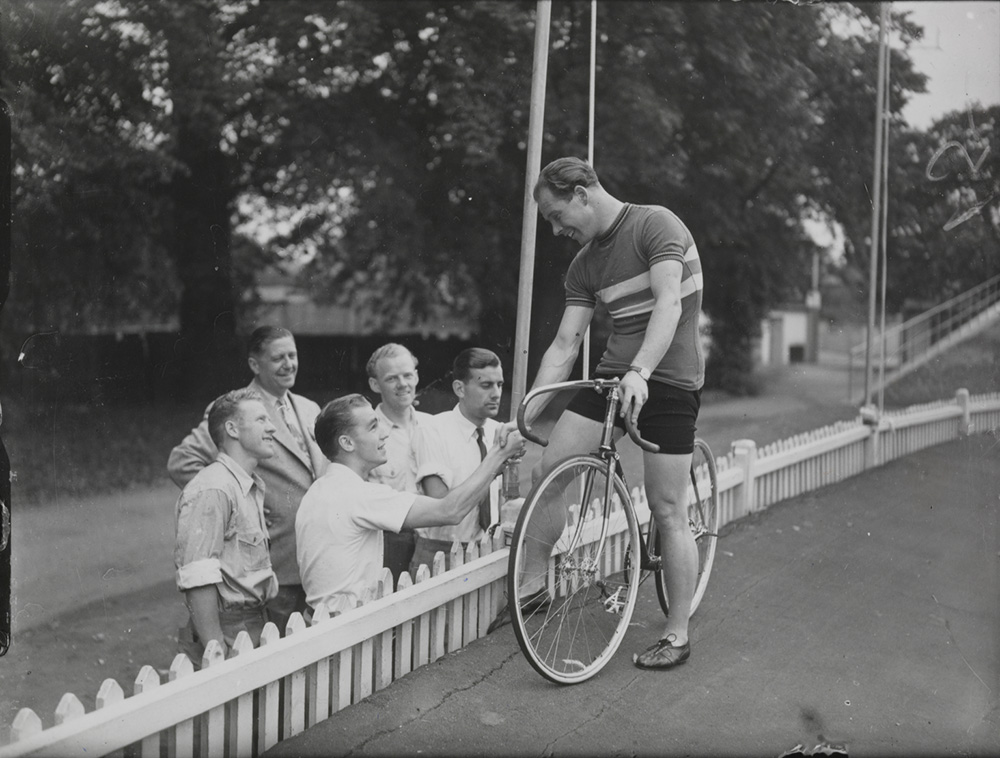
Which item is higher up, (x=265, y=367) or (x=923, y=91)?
(x=923, y=91)

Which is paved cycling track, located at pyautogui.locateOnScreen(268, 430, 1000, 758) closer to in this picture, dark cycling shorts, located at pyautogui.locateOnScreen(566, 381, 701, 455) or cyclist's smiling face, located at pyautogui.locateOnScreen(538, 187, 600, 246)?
dark cycling shorts, located at pyautogui.locateOnScreen(566, 381, 701, 455)

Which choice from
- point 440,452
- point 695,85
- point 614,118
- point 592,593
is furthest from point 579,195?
point 695,85

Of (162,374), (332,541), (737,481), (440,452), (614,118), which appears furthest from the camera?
(162,374)

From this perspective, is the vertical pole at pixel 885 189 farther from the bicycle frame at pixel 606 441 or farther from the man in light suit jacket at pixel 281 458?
the man in light suit jacket at pixel 281 458

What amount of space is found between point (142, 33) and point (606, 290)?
3389 millimetres

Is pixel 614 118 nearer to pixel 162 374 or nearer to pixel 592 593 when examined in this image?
pixel 592 593

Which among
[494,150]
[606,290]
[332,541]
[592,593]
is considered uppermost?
[494,150]

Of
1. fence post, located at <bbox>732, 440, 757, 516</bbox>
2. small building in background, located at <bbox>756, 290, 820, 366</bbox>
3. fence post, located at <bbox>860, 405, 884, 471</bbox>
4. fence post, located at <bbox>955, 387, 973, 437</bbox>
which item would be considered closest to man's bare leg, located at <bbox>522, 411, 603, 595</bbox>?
fence post, located at <bbox>955, 387, 973, 437</bbox>

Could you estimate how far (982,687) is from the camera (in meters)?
2.88

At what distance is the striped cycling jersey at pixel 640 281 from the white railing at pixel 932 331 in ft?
5.66

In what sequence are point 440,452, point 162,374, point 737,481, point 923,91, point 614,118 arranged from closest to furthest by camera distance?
point 440,452 < point 923,91 < point 614,118 < point 737,481 < point 162,374

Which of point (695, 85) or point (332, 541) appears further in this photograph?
point (695, 85)

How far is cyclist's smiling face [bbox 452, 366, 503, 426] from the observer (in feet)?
11.1

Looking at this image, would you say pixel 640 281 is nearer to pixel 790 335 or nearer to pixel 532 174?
pixel 532 174
